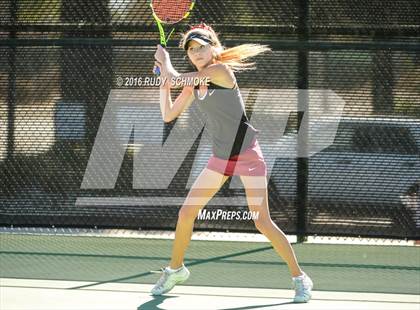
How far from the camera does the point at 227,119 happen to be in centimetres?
582

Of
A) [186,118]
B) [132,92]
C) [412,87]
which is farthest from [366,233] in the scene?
[132,92]

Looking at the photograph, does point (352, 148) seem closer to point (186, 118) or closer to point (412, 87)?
point (412, 87)

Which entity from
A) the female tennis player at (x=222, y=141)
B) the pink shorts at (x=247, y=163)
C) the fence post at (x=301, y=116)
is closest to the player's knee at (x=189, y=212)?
the female tennis player at (x=222, y=141)

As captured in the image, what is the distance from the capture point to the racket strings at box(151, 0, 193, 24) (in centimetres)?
681

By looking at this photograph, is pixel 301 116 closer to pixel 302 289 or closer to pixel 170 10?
pixel 170 10

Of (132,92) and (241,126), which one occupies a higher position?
(132,92)

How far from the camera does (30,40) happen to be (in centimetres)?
821

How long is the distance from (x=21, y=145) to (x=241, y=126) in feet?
11.0

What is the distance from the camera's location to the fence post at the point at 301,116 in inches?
314

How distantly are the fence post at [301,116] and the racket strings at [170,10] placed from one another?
1.44m

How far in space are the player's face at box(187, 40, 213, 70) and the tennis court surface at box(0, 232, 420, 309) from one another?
1612 mm
